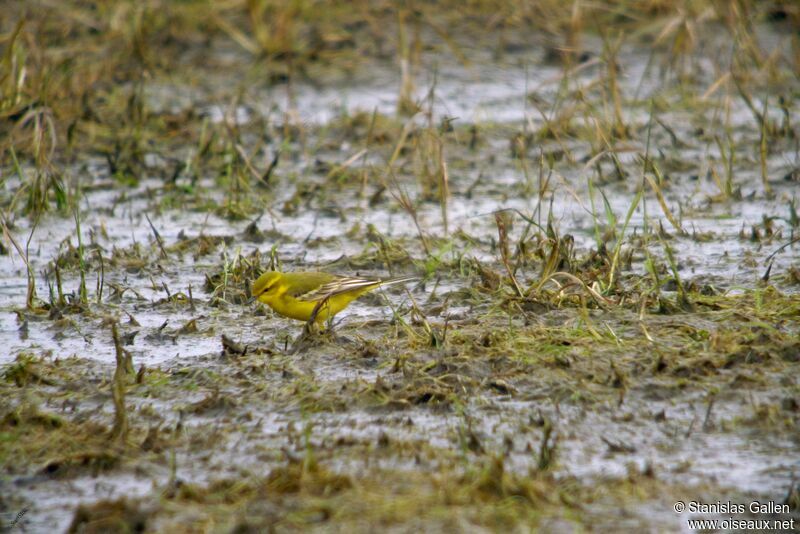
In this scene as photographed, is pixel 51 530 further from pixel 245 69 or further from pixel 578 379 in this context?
pixel 245 69

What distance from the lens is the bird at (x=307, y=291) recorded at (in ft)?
24.7

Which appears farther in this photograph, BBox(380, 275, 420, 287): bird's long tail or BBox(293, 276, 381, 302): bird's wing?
BBox(380, 275, 420, 287): bird's long tail

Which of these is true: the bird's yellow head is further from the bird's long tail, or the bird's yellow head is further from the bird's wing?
the bird's long tail

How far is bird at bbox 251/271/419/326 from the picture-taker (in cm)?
753

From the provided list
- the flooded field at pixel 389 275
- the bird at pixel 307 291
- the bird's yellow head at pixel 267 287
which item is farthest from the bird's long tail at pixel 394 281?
the bird's yellow head at pixel 267 287

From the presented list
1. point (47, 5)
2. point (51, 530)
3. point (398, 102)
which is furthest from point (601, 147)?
point (47, 5)

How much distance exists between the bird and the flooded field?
0.21m

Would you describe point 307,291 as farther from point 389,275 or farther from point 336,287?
point 389,275

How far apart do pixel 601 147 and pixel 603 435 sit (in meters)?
5.39

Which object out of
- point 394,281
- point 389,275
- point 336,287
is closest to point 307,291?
point 336,287

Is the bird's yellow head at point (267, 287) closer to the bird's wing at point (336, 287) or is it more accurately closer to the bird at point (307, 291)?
the bird at point (307, 291)

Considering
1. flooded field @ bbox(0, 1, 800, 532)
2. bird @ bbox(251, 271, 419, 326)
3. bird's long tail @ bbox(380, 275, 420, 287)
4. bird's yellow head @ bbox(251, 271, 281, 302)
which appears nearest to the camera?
flooded field @ bbox(0, 1, 800, 532)

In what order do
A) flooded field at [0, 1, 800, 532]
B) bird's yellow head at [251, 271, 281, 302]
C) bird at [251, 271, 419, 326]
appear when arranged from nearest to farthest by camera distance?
flooded field at [0, 1, 800, 532]
bird at [251, 271, 419, 326]
bird's yellow head at [251, 271, 281, 302]

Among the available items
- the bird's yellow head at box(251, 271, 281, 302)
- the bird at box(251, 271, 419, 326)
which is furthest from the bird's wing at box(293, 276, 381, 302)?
the bird's yellow head at box(251, 271, 281, 302)
